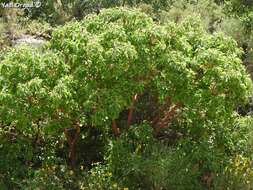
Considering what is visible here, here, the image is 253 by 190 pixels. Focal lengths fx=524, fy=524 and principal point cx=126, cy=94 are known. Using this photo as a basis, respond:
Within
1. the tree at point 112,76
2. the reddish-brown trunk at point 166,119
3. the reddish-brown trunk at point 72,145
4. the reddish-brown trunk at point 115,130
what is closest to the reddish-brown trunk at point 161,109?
the reddish-brown trunk at point 166,119

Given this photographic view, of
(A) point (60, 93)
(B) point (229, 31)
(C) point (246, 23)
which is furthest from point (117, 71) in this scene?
(B) point (229, 31)

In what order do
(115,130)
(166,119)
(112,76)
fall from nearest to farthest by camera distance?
1. (112,76)
2. (115,130)
3. (166,119)

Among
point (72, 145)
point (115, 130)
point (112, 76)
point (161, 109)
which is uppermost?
point (112, 76)

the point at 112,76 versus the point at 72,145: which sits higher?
the point at 112,76

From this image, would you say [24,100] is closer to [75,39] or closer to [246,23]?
[75,39]

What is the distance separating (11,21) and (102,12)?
14268 millimetres

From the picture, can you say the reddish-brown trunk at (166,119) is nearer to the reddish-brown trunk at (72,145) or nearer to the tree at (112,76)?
the tree at (112,76)

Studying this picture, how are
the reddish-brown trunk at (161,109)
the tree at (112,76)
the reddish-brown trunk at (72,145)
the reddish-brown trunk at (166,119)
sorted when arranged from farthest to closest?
the reddish-brown trunk at (72,145), the reddish-brown trunk at (166,119), the reddish-brown trunk at (161,109), the tree at (112,76)

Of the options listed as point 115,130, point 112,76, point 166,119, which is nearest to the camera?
point 112,76

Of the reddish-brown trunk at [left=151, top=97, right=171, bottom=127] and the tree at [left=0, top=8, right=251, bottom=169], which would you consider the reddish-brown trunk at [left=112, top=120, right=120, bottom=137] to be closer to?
the tree at [left=0, top=8, right=251, bottom=169]

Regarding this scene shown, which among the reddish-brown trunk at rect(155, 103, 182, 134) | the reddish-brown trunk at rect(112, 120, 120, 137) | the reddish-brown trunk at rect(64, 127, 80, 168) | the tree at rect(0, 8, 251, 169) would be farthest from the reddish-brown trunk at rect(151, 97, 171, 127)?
the reddish-brown trunk at rect(64, 127, 80, 168)

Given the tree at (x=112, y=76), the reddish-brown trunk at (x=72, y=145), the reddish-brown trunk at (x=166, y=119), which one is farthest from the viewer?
the reddish-brown trunk at (x=72, y=145)

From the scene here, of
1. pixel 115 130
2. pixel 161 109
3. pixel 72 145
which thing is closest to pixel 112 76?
pixel 115 130

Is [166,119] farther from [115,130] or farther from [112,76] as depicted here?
[112,76]
